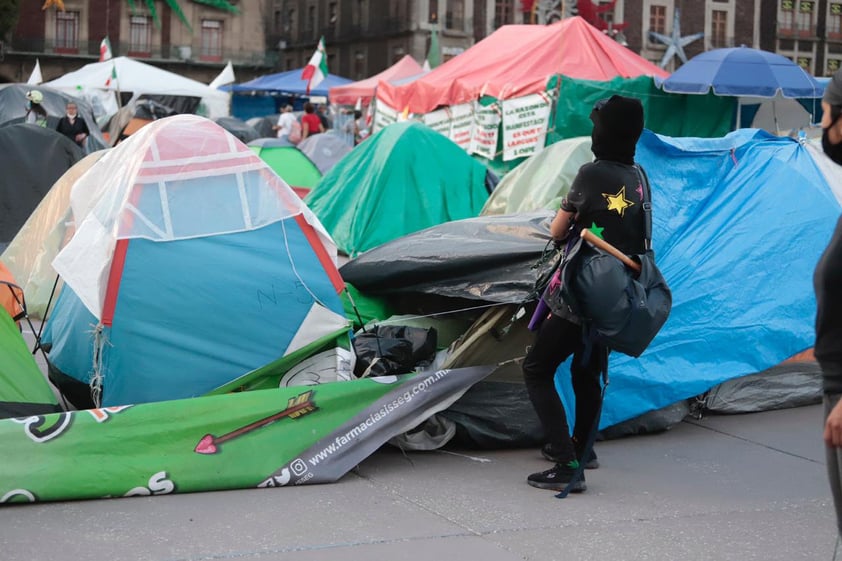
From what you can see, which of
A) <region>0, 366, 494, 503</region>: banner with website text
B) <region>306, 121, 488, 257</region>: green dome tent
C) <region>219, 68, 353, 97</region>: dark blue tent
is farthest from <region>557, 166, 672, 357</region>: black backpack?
<region>219, 68, 353, 97</region>: dark blue tent

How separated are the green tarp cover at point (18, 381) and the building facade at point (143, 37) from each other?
5636 centimetres

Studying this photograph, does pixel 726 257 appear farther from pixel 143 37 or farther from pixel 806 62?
pixel 143 37

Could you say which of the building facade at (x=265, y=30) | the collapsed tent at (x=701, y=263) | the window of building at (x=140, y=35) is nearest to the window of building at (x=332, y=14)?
the building facade at (x=265, y=30)

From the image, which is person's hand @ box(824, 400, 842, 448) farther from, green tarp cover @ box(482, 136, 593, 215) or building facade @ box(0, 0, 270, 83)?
building facade @ box(0, 0, 270, 83)

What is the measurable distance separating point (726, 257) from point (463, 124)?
40.7 ft

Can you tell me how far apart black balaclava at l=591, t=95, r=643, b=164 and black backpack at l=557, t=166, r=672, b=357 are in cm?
40

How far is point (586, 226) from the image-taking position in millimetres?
4867

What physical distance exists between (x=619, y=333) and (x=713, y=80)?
12.5 m

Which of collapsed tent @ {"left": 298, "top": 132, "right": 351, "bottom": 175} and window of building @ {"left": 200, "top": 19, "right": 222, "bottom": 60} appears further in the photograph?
window of building @ {"left": 200, "top": 19, "right": 222, "bottom": 60}

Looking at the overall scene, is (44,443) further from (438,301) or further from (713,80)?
(713,80)

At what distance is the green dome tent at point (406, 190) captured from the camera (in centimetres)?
1345

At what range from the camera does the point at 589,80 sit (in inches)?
672

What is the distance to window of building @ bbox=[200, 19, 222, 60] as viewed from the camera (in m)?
62.7

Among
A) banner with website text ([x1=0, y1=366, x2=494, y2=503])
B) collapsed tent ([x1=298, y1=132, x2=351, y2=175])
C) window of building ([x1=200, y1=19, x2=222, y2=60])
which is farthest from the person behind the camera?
window of building ([x1=200, y1=19, x2=222, y2=60])
